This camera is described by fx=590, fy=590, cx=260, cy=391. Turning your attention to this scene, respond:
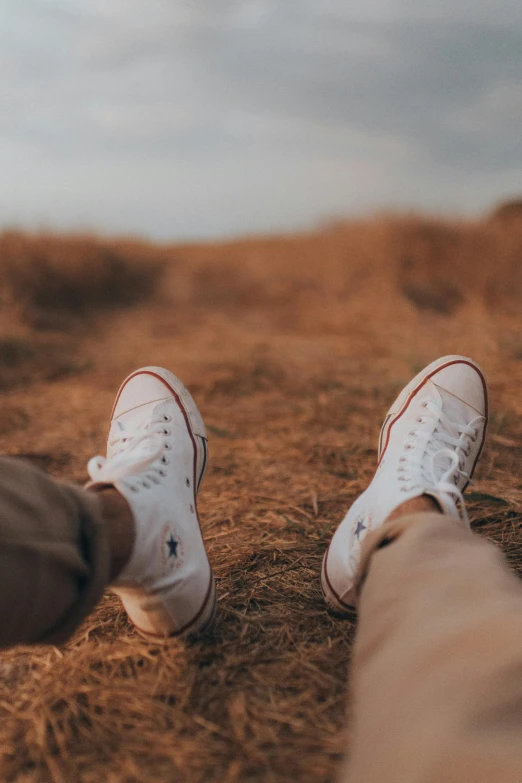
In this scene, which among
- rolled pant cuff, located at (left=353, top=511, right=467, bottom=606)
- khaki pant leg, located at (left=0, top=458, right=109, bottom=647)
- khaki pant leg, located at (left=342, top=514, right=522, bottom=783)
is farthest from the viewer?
rolled pant cuff, located at (left=353, top=511, right=467, bottom=606)

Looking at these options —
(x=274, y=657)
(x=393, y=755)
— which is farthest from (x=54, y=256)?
(x=393, y=755)

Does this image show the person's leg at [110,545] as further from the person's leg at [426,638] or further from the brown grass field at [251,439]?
the person's leg at [426,638]

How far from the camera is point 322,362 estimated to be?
2846mm

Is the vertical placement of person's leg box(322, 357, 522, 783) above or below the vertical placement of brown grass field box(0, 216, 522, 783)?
above

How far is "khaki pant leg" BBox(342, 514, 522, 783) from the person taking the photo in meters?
0.46

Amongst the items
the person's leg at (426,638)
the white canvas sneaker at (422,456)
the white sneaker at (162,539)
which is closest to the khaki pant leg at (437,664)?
the person's leg at (426,638)

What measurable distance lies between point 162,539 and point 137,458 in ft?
0.63

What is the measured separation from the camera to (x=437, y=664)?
1.79ft

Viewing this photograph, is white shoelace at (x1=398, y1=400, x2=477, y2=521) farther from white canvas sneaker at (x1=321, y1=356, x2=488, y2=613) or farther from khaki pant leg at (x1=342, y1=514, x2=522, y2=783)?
khaki pant leg at (x1=342, y1=514, x2=522, y2=783)

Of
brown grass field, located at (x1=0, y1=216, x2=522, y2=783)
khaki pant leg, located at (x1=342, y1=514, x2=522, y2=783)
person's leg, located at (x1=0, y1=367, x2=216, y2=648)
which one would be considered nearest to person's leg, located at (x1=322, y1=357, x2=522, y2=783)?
khaki pant leg, located at (x1=342, y1=514, x2=522, y2=783)

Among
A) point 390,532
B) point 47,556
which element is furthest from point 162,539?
point 390,532

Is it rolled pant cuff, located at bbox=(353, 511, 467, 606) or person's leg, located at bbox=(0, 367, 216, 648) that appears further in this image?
rolled pant cuff, located at bbox=(353, 511, 467, 606)

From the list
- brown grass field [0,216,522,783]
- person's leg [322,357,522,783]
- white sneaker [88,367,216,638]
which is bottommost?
brown grass field [0,216,522,783]

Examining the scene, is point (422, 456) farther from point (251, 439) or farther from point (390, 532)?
point (251, 439)
